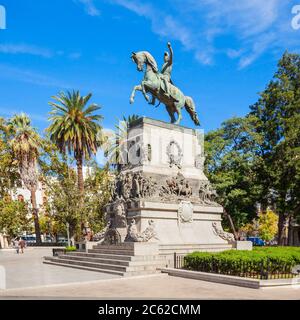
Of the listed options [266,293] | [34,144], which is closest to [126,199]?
[266,293]

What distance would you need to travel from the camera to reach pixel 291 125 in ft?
130

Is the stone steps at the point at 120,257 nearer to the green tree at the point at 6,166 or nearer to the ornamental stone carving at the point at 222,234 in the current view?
the ornamental stone carving at the point at 222,234

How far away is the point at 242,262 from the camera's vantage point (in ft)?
50.2

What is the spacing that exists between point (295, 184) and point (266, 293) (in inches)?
1112

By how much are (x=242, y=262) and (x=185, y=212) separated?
326 inches

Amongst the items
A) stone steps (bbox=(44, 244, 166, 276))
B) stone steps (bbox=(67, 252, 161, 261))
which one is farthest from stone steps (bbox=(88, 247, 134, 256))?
stone steps (bbox=(67, 252, 161, 261))

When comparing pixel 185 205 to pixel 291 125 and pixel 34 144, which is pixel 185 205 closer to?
pixel 291 125

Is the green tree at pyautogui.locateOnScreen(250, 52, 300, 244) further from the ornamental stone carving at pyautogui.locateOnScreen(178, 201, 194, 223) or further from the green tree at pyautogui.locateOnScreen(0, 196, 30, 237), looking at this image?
the green tree at pyautogui.locateOnScreen(0, 196, 30, 237)

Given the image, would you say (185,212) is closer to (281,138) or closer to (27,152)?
(281,138)

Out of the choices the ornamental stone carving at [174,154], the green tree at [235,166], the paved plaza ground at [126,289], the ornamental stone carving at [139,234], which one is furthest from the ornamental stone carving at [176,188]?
the green tree at [235,166]

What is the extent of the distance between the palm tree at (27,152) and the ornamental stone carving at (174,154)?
87.5 feet

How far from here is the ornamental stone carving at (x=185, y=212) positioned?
23219 mm

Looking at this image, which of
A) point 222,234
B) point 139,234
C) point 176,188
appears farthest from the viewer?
point 222,234

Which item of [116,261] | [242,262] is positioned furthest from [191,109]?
[242,262]
